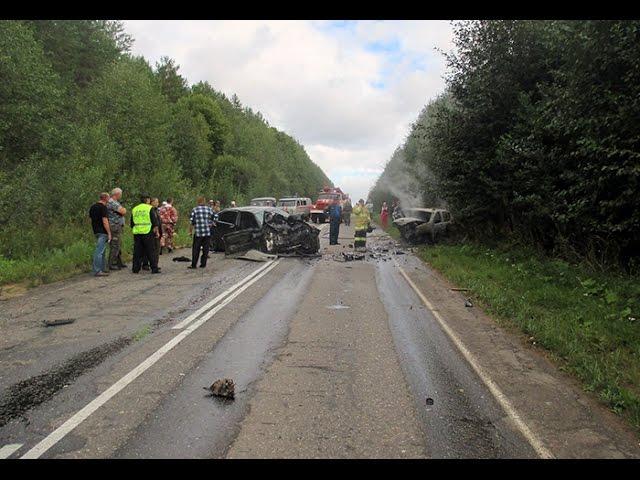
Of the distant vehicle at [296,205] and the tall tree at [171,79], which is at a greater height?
the tall tree at [171,79]

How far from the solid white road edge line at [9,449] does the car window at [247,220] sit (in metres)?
12.8

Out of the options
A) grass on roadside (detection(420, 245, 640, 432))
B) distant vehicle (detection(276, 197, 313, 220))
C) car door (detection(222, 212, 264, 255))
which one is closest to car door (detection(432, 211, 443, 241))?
grass on roadside (detection(420, 245, 640, 432))

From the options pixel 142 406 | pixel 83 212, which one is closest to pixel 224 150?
pixel 83 212

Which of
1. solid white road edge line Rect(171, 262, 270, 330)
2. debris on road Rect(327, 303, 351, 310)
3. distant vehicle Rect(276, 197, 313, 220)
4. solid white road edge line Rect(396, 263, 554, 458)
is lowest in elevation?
solid white road edge line Rect(171, 262, 270, 330)

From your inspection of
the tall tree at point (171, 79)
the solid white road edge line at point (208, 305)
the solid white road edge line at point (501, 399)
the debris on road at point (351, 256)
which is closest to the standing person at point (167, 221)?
the solid white road edge line at point (208, 305)

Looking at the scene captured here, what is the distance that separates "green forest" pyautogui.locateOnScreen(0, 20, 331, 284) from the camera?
46.7 ft

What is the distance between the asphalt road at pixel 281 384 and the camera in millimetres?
3680

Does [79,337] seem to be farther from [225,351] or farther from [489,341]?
[489,341]

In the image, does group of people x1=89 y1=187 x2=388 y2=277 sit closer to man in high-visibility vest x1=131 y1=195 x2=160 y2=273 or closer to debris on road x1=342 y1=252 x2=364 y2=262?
man in high-visibility vest x1=131 y1=195 x2=160 y2=273

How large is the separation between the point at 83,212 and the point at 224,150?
34.9 meters

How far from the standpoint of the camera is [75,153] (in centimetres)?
2020

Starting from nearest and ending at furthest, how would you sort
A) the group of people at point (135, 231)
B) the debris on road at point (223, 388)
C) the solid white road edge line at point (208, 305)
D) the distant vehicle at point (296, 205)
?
1. the debris on road at point (223, 388)
2. the solid white road edge line at point (208, 305)
3. the group of people at point (135, 231)
4. the distant vehicle at point (296, 205)

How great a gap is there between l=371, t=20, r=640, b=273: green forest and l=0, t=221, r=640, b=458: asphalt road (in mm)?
3683

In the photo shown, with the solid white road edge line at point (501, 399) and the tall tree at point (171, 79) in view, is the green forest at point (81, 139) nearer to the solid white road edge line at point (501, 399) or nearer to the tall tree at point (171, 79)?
the tall tree at point (171, 79)
